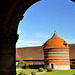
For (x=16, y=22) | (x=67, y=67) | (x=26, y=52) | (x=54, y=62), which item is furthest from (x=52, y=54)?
(x=16, y=22)

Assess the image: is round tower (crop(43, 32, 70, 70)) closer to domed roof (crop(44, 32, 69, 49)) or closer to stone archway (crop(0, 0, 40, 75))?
domed roof (crop(44, 32, 69, 49))

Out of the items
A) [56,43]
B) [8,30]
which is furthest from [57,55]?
[8,30]

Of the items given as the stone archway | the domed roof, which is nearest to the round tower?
the domed roof

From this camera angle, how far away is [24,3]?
485 centimetres

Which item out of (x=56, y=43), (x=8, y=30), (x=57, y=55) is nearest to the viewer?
(x=8, y=30)

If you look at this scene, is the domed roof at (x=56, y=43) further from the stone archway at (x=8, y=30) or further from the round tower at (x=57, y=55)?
the stone archway at (x=8, y=30)

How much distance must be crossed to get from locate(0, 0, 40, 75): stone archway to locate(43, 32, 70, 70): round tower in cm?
2671

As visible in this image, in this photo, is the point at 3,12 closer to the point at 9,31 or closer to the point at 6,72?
the point at 9,31

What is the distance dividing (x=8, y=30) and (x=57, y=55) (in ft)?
88.2

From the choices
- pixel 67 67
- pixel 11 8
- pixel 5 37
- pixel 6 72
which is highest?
pixel 11 8

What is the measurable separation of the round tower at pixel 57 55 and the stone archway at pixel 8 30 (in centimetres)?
2671

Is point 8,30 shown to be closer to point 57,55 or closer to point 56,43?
point 57,55

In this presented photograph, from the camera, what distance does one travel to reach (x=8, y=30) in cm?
488

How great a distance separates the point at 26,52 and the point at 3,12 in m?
46.8
